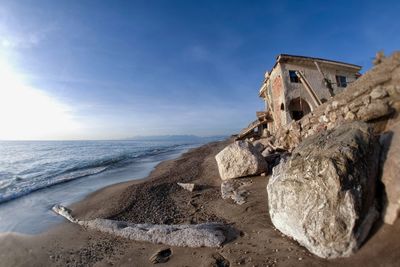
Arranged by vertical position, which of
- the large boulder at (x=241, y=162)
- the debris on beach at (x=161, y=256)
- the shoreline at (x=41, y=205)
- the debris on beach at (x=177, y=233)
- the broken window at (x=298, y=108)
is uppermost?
the broken window at (x=298, y=108)

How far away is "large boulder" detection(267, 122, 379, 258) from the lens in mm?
3217

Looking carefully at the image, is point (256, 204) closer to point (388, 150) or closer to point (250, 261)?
point (250, 261)

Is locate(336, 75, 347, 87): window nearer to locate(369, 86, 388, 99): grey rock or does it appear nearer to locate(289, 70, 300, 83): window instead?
locate(289, 70, 300, 83): window

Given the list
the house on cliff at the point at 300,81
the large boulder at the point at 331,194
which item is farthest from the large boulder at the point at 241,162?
the house on cliff at the point at 300,81

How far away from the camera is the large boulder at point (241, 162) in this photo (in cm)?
821

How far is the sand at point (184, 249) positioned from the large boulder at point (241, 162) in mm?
426

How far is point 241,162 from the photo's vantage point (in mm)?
8391

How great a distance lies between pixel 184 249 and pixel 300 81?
1758cm

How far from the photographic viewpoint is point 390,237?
325cm

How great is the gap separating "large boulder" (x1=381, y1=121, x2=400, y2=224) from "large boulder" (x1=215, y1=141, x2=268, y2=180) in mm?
4474

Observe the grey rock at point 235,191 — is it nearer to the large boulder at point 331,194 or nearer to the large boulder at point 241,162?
the large boulder at point 241,162

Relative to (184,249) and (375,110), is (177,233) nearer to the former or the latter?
(184,249)

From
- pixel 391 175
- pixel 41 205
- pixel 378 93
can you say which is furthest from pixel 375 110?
pixel 41 205

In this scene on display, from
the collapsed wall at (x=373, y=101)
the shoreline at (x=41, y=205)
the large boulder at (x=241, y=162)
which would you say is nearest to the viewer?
the collapsed wall at (x=373, y=101)
